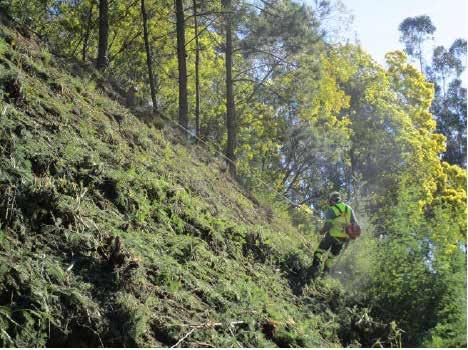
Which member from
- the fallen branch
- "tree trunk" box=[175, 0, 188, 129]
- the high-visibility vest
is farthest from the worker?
"tree trunk" box=[175, 0, 188, 129]

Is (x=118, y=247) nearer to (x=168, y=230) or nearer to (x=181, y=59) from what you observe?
(x=168, y=230)

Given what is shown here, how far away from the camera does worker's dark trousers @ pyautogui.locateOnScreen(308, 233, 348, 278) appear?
13867 millimetres

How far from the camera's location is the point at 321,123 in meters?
33.8

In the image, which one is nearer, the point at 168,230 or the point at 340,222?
the point at 168,230

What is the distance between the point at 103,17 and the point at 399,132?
18.7 m

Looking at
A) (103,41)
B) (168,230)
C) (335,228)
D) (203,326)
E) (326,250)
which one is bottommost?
(203,326)

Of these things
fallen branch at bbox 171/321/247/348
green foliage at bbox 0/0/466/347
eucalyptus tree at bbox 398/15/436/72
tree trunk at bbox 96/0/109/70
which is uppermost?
eucalyptus tree at bbox 398/15/436/72

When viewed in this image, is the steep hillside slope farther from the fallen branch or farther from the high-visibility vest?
the high-visibility vest

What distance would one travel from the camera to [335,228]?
13766 millimetres

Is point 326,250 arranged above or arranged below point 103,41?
below

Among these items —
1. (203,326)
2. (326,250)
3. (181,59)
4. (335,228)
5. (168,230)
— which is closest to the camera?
(203,326)

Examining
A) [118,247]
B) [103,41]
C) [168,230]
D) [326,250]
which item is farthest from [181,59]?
[118,247]

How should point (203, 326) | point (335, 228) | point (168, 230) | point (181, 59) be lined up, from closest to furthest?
point (203, 326) → point (168, 230) → point (335, 228) → point (181, 59)

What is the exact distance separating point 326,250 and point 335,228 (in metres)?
0.57
